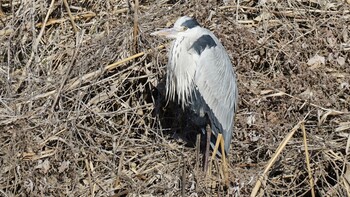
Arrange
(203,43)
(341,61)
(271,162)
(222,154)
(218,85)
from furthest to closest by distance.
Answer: (341,61) < (218,85) < (203,43) < (222,154) < (271,162)

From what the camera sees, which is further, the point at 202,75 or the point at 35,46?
the point at 35,46

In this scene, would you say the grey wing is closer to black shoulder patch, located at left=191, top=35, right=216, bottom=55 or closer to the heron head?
black shoulder patch, located at left=191, top=35, right=216, bottom=55

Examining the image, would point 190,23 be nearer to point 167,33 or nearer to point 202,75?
point 167,33

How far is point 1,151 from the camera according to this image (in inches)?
157

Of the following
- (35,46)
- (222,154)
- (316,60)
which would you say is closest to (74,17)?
(35,46)

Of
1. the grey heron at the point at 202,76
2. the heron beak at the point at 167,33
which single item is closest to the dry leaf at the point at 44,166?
the grey heron at the point at 202,76

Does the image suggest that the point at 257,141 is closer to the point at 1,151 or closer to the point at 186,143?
the point at 186,143

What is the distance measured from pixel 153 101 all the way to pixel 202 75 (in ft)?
1.09

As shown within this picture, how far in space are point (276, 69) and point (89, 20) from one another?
1181 mm

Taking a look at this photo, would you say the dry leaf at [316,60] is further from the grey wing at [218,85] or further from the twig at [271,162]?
the twig at [271,162]

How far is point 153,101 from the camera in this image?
173 inches

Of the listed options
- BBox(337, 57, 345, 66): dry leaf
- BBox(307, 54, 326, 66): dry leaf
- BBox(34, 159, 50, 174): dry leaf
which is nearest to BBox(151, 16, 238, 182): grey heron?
BBox(307, 54, 326, 66): dry leaf

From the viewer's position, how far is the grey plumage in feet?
13.8

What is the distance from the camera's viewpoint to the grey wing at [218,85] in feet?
13.9
